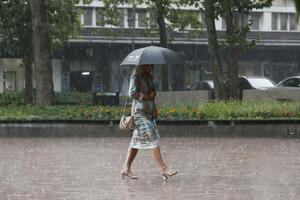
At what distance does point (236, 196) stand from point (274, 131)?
9.63 metres

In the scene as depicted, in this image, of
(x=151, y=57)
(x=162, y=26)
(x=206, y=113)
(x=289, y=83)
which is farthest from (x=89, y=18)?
(x=151, y=57)

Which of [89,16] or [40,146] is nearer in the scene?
→ [40,146]

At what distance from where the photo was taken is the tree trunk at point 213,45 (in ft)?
76.4

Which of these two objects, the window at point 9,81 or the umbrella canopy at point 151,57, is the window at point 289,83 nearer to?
the umbrella canopy at point 151,57

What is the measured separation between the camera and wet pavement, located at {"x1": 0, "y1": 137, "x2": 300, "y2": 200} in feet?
29.7

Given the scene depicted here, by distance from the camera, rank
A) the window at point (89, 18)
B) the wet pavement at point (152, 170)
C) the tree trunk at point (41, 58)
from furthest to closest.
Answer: the window at point (89, 18)
the tree trunk at point (41, 58)
the wet pavement at point (152, 170)

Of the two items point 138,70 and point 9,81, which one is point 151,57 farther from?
point 9,81

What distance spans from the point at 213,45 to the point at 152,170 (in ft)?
40.8

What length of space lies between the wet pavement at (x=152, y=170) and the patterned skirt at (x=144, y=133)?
1.63 feet

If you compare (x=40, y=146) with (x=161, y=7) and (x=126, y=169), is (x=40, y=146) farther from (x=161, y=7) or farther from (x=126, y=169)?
(x=161, y=7)

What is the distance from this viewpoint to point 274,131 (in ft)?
59.7

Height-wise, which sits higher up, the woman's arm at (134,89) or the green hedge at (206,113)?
the woman's arm at (134,89)

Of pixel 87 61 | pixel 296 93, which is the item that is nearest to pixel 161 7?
pixel 296 93

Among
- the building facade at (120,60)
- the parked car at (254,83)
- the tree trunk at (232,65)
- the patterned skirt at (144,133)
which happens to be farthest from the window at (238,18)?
the building facade at (120,60)
